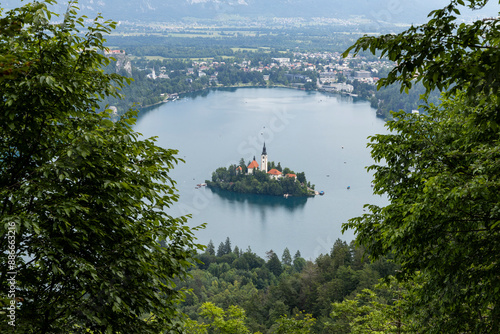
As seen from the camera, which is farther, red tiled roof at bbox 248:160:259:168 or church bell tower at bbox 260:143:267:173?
church bell tower at bbox 260:143:267:173

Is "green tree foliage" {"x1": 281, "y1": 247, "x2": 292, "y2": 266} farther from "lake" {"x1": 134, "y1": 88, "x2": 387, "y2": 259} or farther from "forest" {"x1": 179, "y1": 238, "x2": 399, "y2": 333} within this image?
"lake" {"x1": 134, "y1": 88, "x2": 387, "y2": 259}

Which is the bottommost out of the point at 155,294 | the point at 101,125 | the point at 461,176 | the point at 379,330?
the point at 379,330

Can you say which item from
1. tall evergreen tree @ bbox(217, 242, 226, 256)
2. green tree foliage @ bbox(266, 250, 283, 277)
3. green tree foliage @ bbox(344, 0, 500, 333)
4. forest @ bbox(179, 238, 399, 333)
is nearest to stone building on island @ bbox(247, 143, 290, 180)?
tall evergreen tree @ bbox(217, 242, 226, 256)

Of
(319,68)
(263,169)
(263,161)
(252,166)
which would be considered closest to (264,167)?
(263,169)

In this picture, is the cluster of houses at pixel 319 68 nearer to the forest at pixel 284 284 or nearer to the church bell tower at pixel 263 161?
the church bell tower at pixel 263 161

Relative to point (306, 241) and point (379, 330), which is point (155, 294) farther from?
point (306, 241)

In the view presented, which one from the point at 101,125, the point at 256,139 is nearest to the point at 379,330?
the point at 101,125

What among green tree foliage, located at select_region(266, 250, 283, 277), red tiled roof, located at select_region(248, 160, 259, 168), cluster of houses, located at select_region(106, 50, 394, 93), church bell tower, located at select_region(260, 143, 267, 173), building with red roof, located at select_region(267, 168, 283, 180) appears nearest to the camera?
green tree foliage, located at select_region(266, 250, 283, 277)

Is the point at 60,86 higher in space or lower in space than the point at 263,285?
higher
